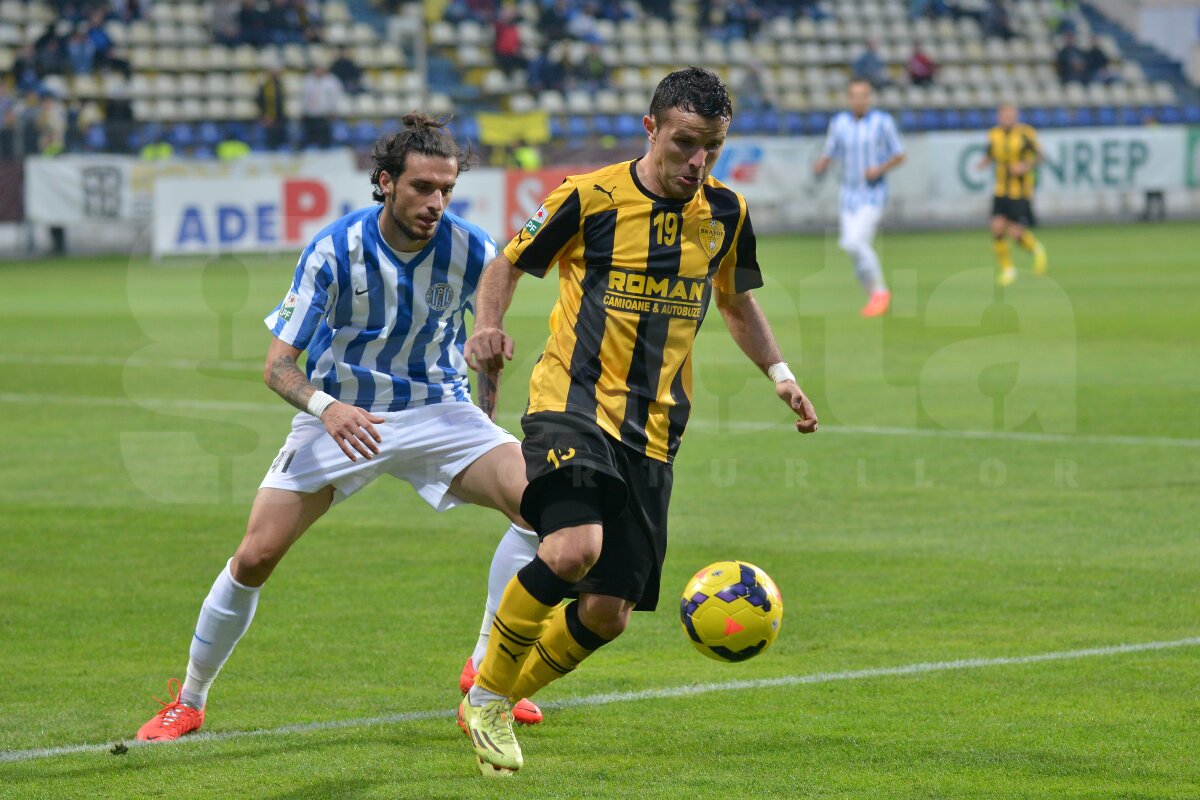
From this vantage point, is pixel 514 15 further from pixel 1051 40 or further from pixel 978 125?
pixel 1051 40

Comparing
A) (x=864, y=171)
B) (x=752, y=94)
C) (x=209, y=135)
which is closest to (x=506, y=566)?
(x=864, y=171)

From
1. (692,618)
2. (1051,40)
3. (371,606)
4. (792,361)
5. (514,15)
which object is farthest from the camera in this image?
(1051,40)

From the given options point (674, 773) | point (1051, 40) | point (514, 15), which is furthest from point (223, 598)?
point (1051, 40)

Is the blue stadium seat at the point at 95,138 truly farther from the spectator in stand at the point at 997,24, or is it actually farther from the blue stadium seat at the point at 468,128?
the spectator in stand at the point at 997,24

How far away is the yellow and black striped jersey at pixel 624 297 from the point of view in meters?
5.07

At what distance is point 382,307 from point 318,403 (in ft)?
1.91

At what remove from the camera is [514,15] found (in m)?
35.1

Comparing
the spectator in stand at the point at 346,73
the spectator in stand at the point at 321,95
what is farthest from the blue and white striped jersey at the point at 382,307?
the spectator in stand at the point at 346,73

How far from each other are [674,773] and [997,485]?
203 inches

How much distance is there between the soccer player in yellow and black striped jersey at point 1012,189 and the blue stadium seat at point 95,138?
45.2 feet

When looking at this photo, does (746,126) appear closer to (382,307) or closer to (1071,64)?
(1071,64)

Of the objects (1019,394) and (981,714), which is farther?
(1019,394)

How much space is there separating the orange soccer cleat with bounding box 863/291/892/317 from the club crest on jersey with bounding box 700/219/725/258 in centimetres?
1347

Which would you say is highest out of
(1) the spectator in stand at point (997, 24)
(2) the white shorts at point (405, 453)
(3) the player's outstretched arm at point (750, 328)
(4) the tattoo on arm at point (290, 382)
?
(1) the spectator in stand at point (997, 24)
